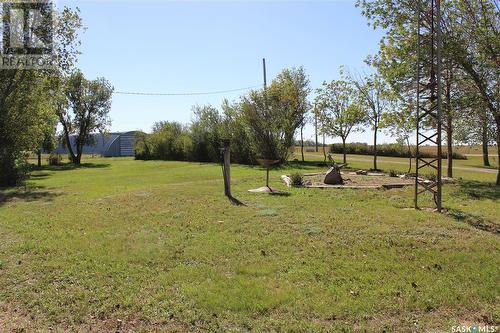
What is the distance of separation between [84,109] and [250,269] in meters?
47.4

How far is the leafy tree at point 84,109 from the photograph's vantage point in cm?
4722

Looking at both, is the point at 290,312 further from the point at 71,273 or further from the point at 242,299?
the point at 71,273

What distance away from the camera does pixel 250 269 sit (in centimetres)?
555

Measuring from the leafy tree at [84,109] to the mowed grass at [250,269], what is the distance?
41253 mm

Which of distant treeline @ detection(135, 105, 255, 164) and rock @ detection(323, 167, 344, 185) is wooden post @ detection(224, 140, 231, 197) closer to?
rock @ detection(323, 167, 344, 185)

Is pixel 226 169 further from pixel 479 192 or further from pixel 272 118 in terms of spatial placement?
pixel 272 118

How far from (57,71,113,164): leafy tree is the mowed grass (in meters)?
41.3

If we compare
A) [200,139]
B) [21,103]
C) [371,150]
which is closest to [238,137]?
[200,139]

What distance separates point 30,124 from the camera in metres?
20.2

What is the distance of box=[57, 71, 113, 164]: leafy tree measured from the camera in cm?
4722

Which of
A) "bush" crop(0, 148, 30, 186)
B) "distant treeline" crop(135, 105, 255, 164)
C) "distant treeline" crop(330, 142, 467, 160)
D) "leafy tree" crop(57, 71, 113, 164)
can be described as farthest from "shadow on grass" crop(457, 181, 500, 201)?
"leafy tree" crop(57, 71, 113, 164)

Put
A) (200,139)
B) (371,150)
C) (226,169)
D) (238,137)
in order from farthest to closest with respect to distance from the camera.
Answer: (371,150)
(200,139)
(238,137)
(226,169)

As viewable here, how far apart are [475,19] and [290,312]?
14.6 m

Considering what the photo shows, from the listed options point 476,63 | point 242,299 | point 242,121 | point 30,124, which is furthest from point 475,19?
point 30,124
